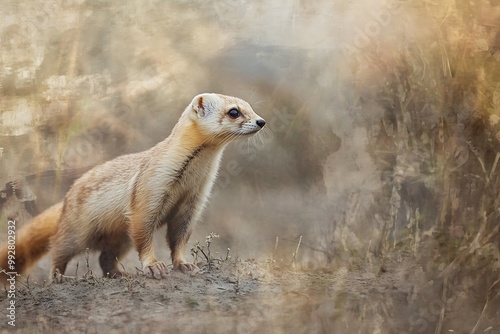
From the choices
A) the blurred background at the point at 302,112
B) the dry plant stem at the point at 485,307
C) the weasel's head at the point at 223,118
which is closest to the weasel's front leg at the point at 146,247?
the blurred background at the point at 302,112

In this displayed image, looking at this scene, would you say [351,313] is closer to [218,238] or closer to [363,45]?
[218,238]

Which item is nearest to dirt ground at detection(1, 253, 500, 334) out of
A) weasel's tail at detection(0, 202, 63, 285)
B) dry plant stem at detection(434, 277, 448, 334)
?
dry plant stem at detection(434, 277, 448, 334)

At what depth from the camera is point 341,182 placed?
477 cm

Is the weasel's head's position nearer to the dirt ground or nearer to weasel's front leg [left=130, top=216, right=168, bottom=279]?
weasel's front leg [left=130, top=216, right=168, bottom=279]

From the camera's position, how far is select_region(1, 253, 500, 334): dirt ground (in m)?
4.45

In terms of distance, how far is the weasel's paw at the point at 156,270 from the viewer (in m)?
4.45

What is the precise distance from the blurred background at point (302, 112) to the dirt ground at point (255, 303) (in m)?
0.08

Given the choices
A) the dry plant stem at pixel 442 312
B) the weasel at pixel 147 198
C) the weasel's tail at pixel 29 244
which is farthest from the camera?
the dry plant stem at pixel 442 312

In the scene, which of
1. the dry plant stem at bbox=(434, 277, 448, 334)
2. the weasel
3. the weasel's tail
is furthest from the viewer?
the dry plant stem at bbox=(434, 277, 448, 334)

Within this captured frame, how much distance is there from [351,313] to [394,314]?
0.99ft

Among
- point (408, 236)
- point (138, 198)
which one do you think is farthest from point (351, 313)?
point (138, 198)

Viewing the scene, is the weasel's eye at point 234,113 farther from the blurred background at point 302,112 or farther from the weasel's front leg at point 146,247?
the weasel's front leg at point 146,247

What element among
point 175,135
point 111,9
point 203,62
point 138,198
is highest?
point 111,9

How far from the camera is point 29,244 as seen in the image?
4.56m
